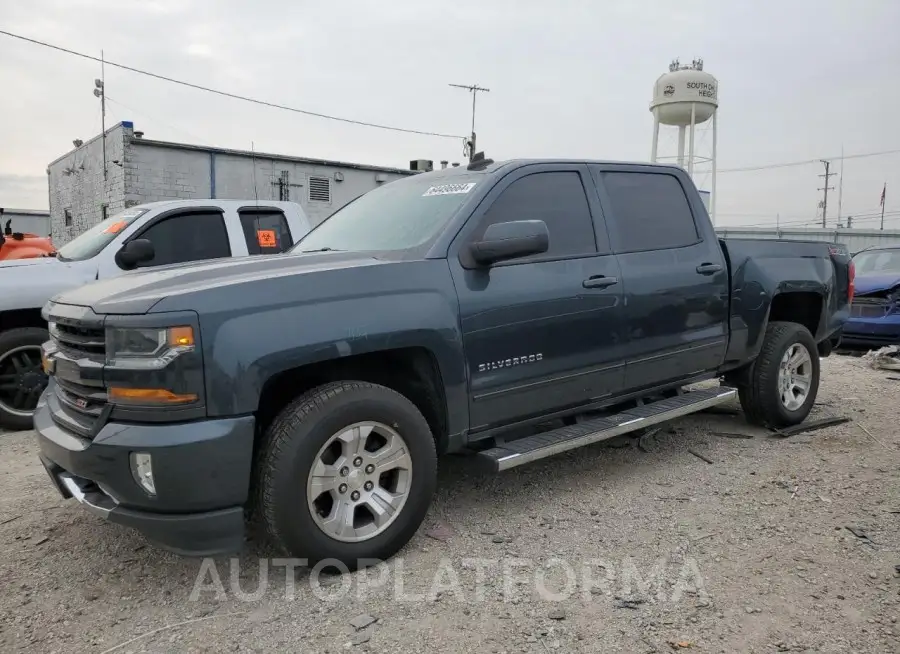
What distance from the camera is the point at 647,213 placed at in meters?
4.41

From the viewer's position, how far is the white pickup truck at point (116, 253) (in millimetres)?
5395

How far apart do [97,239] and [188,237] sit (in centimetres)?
77

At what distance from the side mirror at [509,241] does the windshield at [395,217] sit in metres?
0.30

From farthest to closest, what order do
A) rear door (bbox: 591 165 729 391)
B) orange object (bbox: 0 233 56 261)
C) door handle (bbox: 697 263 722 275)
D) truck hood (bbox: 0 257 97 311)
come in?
orange object (bbox: 0 233 56 261), truck hood (bbox: 0 257 97 311), door handle (bbox: 697 263 722 275), rear door (bbox: 591 165 729 391)

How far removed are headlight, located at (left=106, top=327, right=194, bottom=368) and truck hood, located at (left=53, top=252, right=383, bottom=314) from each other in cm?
9

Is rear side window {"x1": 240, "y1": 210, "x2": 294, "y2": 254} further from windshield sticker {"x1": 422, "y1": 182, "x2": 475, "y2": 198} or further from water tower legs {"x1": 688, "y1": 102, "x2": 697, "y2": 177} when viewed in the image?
water tower legs {"x1": 688, "y1": 102, "x2": 697, "y2": 177}

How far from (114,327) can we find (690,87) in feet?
113

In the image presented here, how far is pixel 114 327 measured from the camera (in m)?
2.64

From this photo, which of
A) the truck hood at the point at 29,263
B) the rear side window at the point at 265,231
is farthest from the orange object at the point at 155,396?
the rear side window at the point at 265,231

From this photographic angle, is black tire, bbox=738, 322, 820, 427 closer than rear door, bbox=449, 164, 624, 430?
No

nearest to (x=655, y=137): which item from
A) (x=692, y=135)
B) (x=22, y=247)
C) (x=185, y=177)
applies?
(x=692, y=135)

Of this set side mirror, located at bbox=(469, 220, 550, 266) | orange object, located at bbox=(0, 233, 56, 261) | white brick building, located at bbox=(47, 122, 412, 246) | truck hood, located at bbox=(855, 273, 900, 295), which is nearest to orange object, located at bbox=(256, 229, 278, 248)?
orange object, located at bbox=(0, 233, 56, 261)

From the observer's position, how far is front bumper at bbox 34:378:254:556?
255cm

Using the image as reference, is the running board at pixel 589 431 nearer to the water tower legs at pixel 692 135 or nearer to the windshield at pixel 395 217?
the windshield at pixel 395 217
